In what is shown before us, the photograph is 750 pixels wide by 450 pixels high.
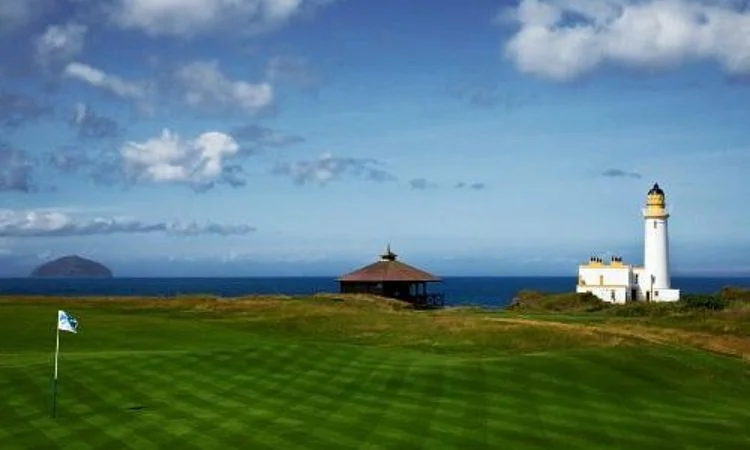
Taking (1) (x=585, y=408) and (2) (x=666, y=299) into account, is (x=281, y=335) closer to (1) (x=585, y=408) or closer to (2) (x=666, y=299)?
(1) (x=585, y=408)

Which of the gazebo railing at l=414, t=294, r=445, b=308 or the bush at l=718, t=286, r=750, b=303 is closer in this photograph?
the bush at l=718, t=286, r=750, b=303

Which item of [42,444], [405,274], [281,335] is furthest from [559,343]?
[405,274]

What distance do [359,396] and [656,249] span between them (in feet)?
241

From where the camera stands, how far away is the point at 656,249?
307ft

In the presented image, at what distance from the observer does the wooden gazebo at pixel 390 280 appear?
83875 millimetres

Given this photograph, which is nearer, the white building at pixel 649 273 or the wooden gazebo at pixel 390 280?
the wooden gazebo at pixel 390 280

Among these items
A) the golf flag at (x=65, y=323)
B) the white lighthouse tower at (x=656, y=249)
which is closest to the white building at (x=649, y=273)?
the white lighthouse tower at (x=656, y=249)

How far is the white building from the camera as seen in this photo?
93.2m

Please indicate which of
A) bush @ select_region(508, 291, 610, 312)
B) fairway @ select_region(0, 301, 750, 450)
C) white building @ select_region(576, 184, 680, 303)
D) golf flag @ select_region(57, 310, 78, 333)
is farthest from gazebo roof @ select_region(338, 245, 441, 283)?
golf flag @ select_region(57, 310, 78, 333)

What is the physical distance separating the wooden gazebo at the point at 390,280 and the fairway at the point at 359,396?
42.8 metres

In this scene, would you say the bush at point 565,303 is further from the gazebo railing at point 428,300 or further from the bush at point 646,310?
the gazebo railing at point 428,300

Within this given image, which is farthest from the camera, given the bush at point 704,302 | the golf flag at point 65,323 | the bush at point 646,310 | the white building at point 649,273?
the white building at point 649,273

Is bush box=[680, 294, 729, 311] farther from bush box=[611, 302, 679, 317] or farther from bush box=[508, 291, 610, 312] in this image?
bush box=[508, 291, 610, 312]

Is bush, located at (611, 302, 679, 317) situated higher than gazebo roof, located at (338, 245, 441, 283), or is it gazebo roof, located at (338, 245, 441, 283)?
gazebo roof, located at (338, 245, 441, 283)
